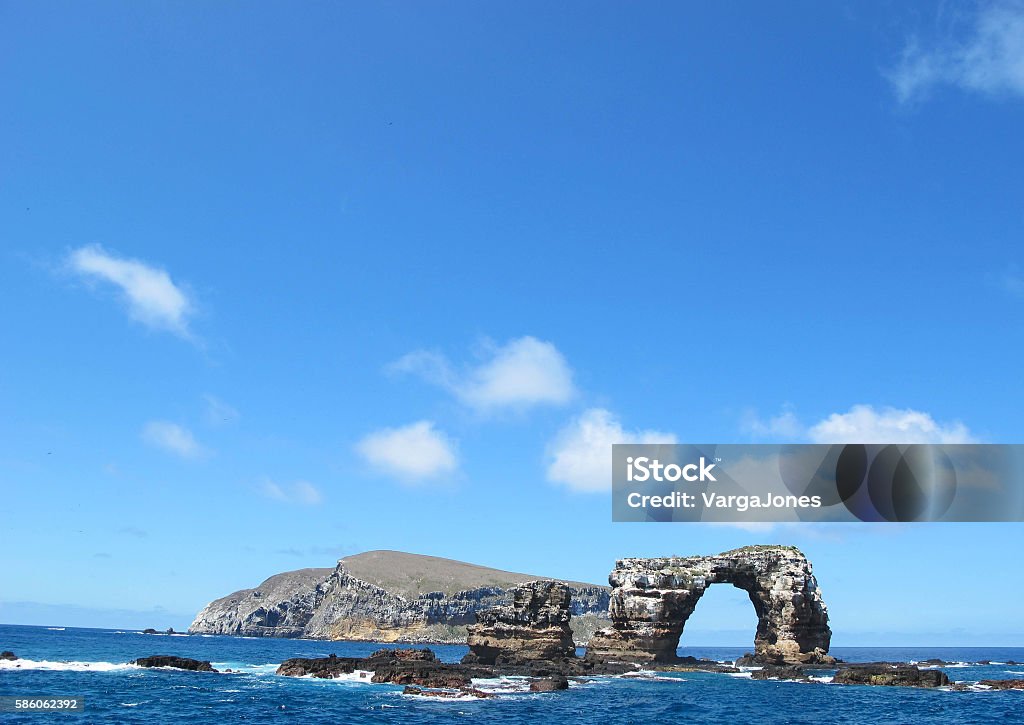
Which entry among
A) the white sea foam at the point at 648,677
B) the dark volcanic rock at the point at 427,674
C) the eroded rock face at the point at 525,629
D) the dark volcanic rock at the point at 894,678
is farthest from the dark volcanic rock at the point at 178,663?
the dark volcanic rock at the point at 894,678

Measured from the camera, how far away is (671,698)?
5053cm

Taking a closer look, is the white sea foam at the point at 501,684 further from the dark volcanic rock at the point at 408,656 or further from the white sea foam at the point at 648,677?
the dark volcanic rock at the point at 408,656

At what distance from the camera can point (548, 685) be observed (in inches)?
2083

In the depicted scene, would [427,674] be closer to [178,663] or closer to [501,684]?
[501,684]

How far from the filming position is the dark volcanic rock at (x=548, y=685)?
52.5 m

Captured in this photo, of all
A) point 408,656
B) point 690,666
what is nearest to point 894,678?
point 690,666

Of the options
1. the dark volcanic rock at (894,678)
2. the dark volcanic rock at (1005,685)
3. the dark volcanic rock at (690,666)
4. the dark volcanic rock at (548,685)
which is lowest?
the dark volcanic rock at (690,666)

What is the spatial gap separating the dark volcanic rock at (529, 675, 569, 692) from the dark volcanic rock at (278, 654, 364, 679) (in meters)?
17.2

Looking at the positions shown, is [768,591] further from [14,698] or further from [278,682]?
[14,698]

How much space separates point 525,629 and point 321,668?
2016 centimetres

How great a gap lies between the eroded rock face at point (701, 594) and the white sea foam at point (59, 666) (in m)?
45.2

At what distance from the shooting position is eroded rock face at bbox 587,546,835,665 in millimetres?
75875

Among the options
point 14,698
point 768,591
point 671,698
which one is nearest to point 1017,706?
point 671,698

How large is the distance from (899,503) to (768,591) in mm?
32215
